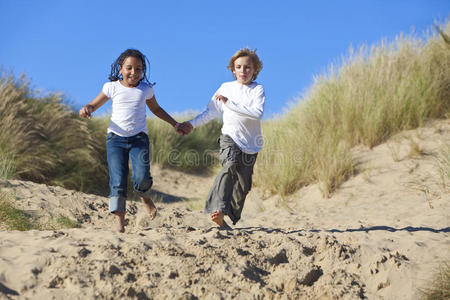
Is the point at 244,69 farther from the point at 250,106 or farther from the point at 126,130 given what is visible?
the point at 126,130

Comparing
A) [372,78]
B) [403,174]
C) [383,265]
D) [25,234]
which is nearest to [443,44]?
[372,78]

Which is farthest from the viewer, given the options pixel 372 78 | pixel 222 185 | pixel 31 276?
pixel 372 78

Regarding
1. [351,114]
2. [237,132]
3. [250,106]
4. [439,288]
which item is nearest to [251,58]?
[250,106]

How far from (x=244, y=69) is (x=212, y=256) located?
1.70 metres

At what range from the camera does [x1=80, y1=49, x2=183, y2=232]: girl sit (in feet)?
12.7

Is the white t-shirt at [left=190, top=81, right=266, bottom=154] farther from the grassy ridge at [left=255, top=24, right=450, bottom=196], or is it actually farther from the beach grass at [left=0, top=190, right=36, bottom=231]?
the grassy ridge at [left=255, top=24, right=450, bottom=196]

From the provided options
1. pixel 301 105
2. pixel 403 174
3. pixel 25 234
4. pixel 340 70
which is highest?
pixel 340 70

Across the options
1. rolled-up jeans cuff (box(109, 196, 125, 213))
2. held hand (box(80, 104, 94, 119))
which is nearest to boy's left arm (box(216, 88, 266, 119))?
held hand (box(80, 104, 94, 119))

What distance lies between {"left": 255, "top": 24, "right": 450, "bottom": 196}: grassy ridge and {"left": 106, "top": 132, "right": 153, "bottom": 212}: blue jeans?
3452mm

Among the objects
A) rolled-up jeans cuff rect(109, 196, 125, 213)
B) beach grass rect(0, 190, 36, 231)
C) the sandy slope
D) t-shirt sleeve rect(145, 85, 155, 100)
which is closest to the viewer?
the sandy slope

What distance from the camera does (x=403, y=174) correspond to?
21.9 ft

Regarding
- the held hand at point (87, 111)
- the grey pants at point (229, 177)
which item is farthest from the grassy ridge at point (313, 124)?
the held hand at point (87, 111)

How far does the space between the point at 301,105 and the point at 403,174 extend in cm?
295

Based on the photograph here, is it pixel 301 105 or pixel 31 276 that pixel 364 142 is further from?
pixel 31 276
